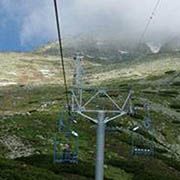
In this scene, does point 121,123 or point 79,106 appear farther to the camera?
point 121,123

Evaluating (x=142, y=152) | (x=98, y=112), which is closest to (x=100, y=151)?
(x=98, y=112)

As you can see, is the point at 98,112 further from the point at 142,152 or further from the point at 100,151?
the point at 142,152

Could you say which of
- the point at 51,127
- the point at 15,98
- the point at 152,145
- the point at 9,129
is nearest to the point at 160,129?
the point at 152,145

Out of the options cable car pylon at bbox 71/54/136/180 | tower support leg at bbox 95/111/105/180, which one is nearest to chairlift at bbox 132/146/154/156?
cable car pylon at bbox 71/54/136/180

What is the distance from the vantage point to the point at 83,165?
55344mm

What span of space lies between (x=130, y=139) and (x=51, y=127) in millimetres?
12004

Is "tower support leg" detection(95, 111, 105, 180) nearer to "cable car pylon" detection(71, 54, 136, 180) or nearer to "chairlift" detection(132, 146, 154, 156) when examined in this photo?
"cable car pylon" detection(71, 54, 136, 180)

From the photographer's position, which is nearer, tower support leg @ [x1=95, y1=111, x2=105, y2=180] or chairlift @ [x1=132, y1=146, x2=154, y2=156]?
tower support leg @ [x1=95, y1=111, x2=105, y2=180]

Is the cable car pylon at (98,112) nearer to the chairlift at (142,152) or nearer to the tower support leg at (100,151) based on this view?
the tower support leg at (100,151)

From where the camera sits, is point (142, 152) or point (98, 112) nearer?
point (98, 112)

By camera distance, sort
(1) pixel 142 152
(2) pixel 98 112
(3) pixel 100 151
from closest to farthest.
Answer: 1. (3) pixel 100 151
2. (2) pixel 98 112
3. (1) pixel 142 152

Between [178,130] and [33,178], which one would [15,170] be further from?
[178,130]

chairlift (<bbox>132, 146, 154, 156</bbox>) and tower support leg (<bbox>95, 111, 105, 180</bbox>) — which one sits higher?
chairlift (<bbox>132, 146, 154, 156</bbox>)

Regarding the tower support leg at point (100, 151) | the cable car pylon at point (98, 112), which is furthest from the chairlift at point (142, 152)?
the tower support leg at point (100, 151)
